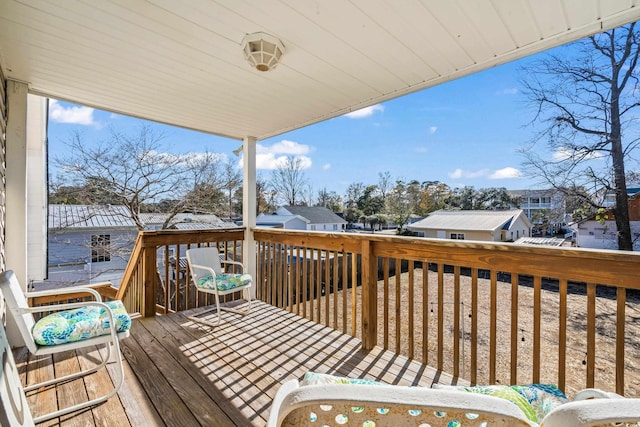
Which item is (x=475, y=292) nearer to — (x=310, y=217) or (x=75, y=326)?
(x=75, y=326)

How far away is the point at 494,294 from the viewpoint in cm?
189

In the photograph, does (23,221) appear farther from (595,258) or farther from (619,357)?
(619,357)

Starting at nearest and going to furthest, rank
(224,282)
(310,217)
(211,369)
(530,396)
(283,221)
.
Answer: (530,396)
(211,369)
(224,282)
(310,217)
(283,221)

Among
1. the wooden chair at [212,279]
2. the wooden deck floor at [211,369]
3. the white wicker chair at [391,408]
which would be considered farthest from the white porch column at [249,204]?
the white wicker chair at [391,408]

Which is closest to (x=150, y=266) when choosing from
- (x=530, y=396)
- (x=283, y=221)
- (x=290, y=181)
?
(x=530, y=396)

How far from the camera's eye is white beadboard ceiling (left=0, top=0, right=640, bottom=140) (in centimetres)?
159

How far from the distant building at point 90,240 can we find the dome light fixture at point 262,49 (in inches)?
294

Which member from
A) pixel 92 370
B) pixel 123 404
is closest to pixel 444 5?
pixel 123 404

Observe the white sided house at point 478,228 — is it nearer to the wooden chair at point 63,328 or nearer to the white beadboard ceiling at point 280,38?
the white beadboard ceiling at point 280,38

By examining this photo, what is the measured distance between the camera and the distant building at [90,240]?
283 inches

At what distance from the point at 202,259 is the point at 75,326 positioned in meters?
1.63

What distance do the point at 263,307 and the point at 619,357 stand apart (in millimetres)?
3094

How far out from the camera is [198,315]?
3.27 meters

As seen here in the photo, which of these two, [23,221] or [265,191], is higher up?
[265,191]
